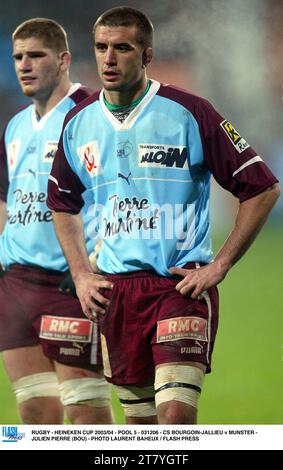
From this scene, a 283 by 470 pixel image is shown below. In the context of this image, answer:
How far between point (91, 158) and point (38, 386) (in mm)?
915

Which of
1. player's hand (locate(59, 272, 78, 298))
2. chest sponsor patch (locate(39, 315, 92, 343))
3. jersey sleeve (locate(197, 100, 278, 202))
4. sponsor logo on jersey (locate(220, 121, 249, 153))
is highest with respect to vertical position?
sponsor logo on jersey (locate(220, 121, 249, 153))

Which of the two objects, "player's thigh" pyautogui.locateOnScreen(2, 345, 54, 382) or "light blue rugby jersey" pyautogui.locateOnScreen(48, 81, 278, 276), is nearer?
"light blue rugby jersey" pyautogui.locateOnScreen(48, 81, 278, 276)

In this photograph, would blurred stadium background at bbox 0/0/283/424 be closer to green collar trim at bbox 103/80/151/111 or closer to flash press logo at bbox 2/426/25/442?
green collar trim at bbox 103/80/151/111

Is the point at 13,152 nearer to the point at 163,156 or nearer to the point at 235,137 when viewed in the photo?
the point at 163,156

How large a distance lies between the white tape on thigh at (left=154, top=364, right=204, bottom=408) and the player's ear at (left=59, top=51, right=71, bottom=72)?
48.5 inches

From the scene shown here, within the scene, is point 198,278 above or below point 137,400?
above

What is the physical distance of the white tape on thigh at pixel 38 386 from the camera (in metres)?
3.66

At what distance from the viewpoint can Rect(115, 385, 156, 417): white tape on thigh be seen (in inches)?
133

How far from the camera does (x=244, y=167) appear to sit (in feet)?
10.8

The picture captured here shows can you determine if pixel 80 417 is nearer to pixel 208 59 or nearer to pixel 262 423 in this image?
pixel 262 423

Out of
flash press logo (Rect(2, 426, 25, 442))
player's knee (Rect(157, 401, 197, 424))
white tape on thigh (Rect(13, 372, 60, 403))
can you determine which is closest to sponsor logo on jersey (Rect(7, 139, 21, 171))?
white tape on thigh (Rect(13, 372, 60, 403))

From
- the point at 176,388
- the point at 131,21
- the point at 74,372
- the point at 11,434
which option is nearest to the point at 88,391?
the point at 74,372

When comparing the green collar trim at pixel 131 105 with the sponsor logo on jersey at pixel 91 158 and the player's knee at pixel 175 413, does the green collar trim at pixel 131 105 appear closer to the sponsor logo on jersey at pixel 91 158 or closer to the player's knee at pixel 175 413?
the sponsor logo on jersey at pixel 91 158

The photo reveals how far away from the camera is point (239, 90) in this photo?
364 cm
